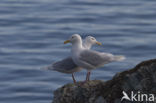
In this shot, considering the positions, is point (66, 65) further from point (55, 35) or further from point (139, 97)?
point (55, 35)

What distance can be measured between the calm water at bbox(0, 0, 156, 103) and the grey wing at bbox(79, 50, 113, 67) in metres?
9.43

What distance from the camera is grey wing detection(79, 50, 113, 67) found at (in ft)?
35.4

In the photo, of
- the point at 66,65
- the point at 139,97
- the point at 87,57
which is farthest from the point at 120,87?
the point at 66,65

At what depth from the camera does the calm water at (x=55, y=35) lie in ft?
70.1

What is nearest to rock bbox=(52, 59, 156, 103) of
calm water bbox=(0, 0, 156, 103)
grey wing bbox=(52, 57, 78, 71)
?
grey wing bbox=(52, 57, 78, 71)

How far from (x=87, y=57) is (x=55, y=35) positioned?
16327mm

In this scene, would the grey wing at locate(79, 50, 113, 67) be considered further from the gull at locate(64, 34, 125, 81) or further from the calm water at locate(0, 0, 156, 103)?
the calm water at locate(0, 0, 156, 103)

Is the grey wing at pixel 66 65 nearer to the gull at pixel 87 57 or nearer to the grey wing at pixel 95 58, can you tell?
the gull at pixel 87 57

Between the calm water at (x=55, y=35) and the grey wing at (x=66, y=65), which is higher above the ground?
the calm water at (x=55, y=35)

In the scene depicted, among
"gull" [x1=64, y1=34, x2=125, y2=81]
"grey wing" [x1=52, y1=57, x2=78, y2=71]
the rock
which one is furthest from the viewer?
"grey wing" [x1=52, y1=57, x2=78, y2=71]

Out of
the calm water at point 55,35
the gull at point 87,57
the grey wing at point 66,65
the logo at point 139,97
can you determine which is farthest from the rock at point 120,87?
the calm water at point 55,35

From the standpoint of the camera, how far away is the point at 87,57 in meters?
10.9

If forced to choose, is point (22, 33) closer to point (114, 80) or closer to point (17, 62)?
point (17, 62)

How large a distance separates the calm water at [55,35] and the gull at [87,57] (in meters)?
9.41
